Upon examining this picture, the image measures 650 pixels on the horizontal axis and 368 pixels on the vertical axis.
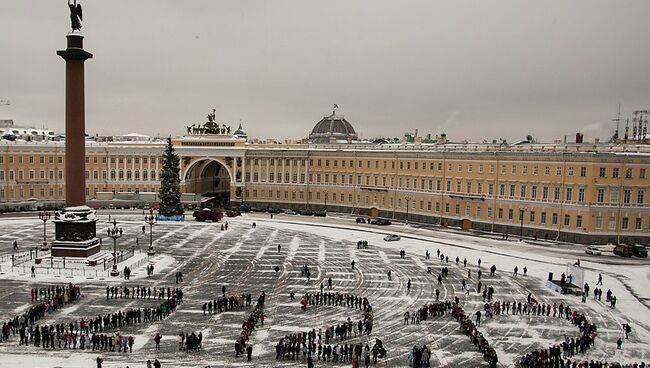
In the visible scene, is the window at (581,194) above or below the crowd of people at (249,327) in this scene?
above

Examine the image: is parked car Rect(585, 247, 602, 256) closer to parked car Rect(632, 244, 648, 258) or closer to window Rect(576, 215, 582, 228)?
parked car Rect(632, 244, 648, 258)

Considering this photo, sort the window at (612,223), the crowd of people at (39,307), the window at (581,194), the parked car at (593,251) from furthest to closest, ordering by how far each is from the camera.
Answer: the window at (581,194) < the window at (612,223) < the parked car at (593,251) < the crowd of people at (39,307)

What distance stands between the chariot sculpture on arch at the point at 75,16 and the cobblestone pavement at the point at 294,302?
2093 centimetres

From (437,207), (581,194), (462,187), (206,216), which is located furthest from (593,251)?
(206,216)

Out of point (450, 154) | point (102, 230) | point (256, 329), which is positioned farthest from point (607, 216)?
point (102, 230)

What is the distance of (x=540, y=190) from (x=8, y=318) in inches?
2201

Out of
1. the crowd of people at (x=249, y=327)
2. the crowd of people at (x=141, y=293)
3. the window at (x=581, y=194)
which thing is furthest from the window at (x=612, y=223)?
the crowd of people at (x=141, y=293)

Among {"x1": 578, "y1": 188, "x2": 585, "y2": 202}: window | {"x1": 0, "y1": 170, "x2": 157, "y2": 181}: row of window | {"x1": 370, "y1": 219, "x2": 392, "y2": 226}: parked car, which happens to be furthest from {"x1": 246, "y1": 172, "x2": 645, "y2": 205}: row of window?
{"x1": 0, "y1": 170, "x2": 157, "y2": 181}: row of window

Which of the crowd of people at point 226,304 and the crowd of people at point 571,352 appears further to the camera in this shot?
the crowd of people at point 226,304

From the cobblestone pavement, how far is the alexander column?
492cm

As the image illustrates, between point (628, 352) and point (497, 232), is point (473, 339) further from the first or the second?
point (497, 232)

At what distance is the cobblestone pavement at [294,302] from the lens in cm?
2866

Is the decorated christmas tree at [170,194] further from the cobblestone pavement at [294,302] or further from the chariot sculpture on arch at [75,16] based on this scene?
the chariot sculpture on arch at [75,16]

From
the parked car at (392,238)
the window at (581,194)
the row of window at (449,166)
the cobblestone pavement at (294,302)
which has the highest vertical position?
the row of window at (449,166)
